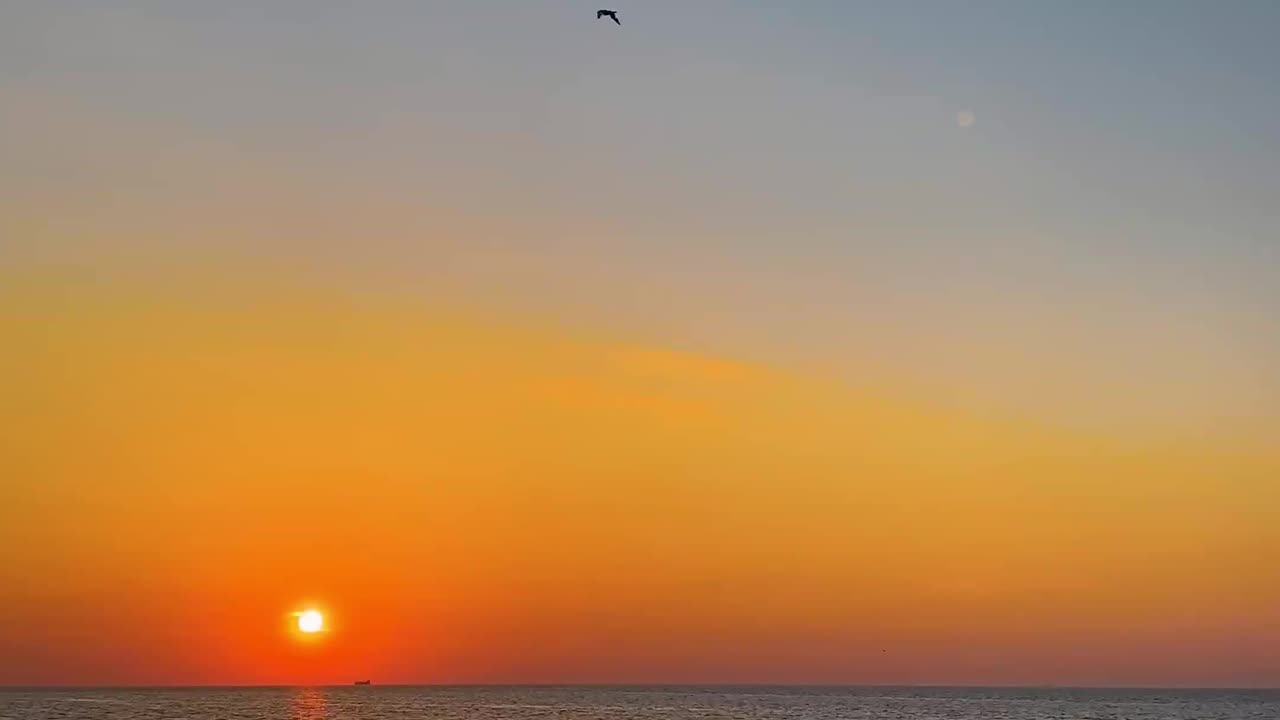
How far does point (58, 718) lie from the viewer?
192250mm

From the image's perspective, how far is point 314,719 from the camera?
636ft

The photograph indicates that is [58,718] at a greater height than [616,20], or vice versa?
[616,20]

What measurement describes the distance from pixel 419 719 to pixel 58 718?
156ft

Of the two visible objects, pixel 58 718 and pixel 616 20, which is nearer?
pixel 616 20

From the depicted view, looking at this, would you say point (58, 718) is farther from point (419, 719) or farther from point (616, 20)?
point (616, 20)

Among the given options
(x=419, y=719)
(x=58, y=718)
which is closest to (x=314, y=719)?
(x=419, y=719)

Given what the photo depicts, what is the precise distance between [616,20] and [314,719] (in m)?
145

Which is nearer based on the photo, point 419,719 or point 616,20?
point 616,20

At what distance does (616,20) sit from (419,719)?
14774 cm

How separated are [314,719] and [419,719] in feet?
47.5

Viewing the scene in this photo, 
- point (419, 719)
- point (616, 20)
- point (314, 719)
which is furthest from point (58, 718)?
point (616, 20)

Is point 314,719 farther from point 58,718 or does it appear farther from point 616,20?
point 616,20

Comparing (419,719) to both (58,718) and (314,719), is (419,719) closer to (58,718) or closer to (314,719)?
(314,719)

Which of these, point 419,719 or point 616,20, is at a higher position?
point 616,20
